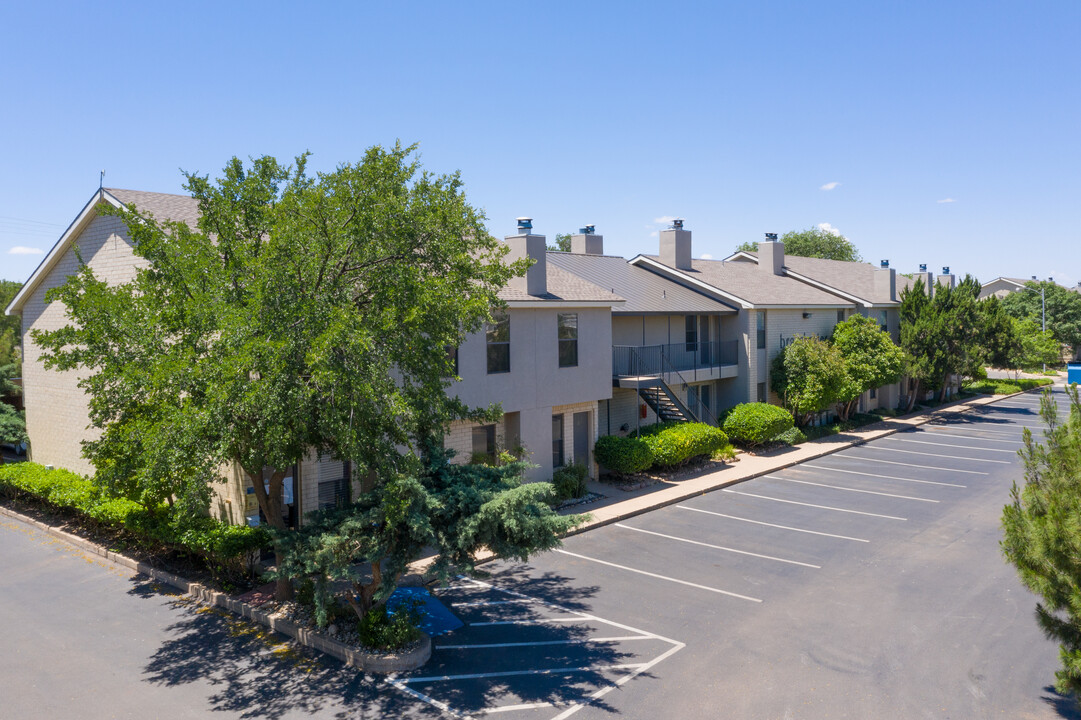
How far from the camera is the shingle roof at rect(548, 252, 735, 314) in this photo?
2695cm

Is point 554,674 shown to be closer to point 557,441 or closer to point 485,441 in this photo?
point 485,441

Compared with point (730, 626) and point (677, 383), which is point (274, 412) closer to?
→ point (730, 626)

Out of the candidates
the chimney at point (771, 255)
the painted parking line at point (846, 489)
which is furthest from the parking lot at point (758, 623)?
the chimney at point (771, 255)

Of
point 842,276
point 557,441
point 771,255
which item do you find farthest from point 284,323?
point 842,276

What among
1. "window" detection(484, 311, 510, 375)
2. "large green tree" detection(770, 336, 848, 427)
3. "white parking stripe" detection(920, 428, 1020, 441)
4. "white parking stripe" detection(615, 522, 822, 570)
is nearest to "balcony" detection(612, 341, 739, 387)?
"large green tree" detection(770, 336, 848, 427)

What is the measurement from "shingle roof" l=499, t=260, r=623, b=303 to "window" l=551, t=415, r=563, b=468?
3.53 meters

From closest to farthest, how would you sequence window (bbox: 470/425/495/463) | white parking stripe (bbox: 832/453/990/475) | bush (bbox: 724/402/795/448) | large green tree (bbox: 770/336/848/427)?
window (bbox: 470/425/495/463) < white parking stripe (bbox: 832/453/990/475) < bush (bbox: 724/402/795/448) < large green tree (bbox: 770/336/848/427)

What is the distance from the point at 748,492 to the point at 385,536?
47.4ft

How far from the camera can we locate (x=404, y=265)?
1102cm

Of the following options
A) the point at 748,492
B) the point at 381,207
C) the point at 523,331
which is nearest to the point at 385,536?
the point at 381,207

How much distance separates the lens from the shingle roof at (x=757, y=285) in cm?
3130

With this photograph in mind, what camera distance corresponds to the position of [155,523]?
48.0 ft

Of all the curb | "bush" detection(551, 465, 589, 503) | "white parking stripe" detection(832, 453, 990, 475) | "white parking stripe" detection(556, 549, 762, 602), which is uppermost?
"bush" detection(551, 465, 589, 503)

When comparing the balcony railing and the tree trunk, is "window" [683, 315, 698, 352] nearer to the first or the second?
the balcony railing
